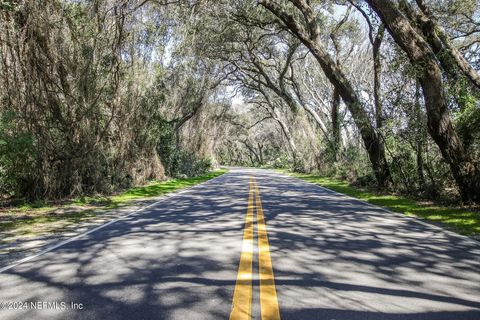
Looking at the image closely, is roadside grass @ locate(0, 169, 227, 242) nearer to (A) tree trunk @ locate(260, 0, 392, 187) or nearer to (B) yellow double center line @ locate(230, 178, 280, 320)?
(B) yellow double center line @ locate(230, 178, 280, 320)

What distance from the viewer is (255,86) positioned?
42.3 m

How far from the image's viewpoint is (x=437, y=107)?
11.9m

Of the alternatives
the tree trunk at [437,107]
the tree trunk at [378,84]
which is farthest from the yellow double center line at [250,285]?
the tree trunk at [378,84]

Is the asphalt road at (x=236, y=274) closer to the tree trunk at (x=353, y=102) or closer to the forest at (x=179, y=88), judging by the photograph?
the forest at (x=179, y=88)

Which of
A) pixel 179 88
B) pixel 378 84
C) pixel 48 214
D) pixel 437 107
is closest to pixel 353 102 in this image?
pixel 378 84

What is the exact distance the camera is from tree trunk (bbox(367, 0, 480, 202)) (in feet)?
37.9

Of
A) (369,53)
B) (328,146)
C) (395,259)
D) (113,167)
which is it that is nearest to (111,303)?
(395,259)

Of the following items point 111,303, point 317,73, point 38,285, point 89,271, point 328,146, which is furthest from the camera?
point 317,73

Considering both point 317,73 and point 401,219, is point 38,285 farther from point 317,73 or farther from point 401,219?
point 317,73

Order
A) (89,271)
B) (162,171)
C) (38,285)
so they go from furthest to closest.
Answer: (162,171) < (89,271) < (38,285)

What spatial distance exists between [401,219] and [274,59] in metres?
26.9

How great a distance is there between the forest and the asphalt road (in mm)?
5831

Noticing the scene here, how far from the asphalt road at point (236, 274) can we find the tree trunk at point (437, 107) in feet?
12.7

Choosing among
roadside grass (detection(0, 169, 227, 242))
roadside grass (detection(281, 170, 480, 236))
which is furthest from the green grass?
roadside grass (detection(281, 170, 480, 236))
